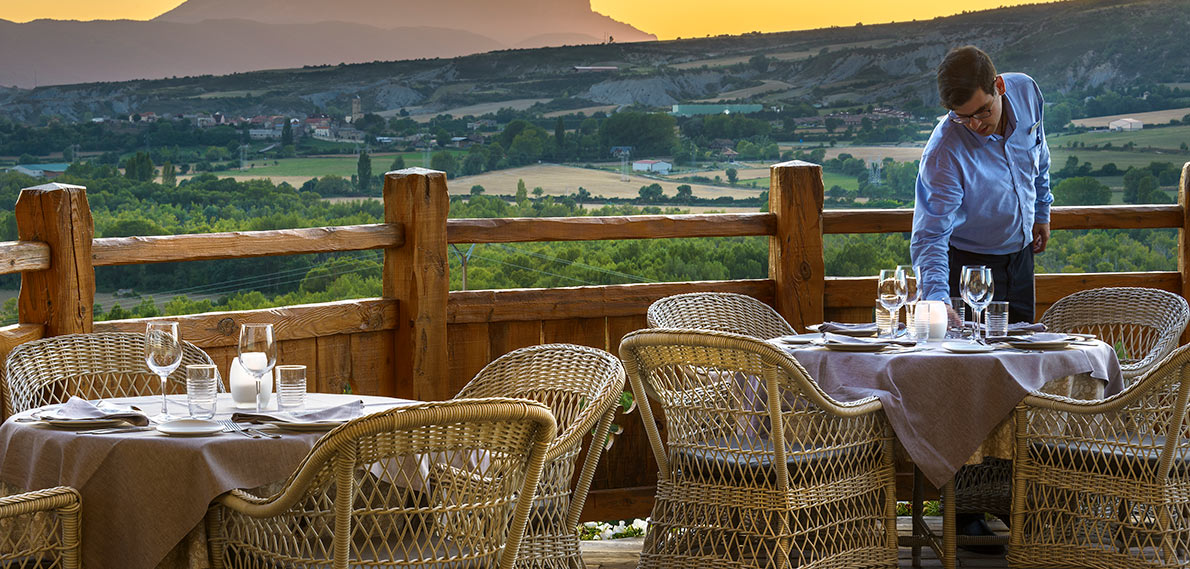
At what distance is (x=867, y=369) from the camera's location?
345 cm

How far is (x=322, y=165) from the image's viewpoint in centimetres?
998

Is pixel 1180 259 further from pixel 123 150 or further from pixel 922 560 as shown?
pixel 123 150

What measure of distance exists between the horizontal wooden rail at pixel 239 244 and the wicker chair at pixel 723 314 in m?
1.21

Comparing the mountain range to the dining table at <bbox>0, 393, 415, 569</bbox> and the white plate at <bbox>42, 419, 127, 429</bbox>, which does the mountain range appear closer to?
the white plate at <bbox>42, 419, 127, 429</bbox>

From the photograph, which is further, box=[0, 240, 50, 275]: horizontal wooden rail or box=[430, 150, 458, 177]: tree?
box=[430, 150, 458, 177]: tree

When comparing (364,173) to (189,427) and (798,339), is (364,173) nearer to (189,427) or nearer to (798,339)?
(798,339)

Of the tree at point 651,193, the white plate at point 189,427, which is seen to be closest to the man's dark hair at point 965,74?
the white plate at point 189,427

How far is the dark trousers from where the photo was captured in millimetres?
4293

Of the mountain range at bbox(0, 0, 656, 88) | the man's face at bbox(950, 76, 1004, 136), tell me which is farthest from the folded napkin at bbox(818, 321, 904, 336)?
the mountain range at bbox(0, 0, 656, 88)

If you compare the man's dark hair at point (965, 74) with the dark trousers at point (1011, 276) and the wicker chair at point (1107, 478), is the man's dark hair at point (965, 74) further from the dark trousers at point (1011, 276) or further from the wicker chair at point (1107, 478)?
the wicker chair at point (1107, 478)

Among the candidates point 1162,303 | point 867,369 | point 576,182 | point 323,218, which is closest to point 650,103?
point 576,182

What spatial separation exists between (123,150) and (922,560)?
7815 millimetres

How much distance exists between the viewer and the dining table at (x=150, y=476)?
7.72ft

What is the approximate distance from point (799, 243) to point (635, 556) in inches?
65.0
